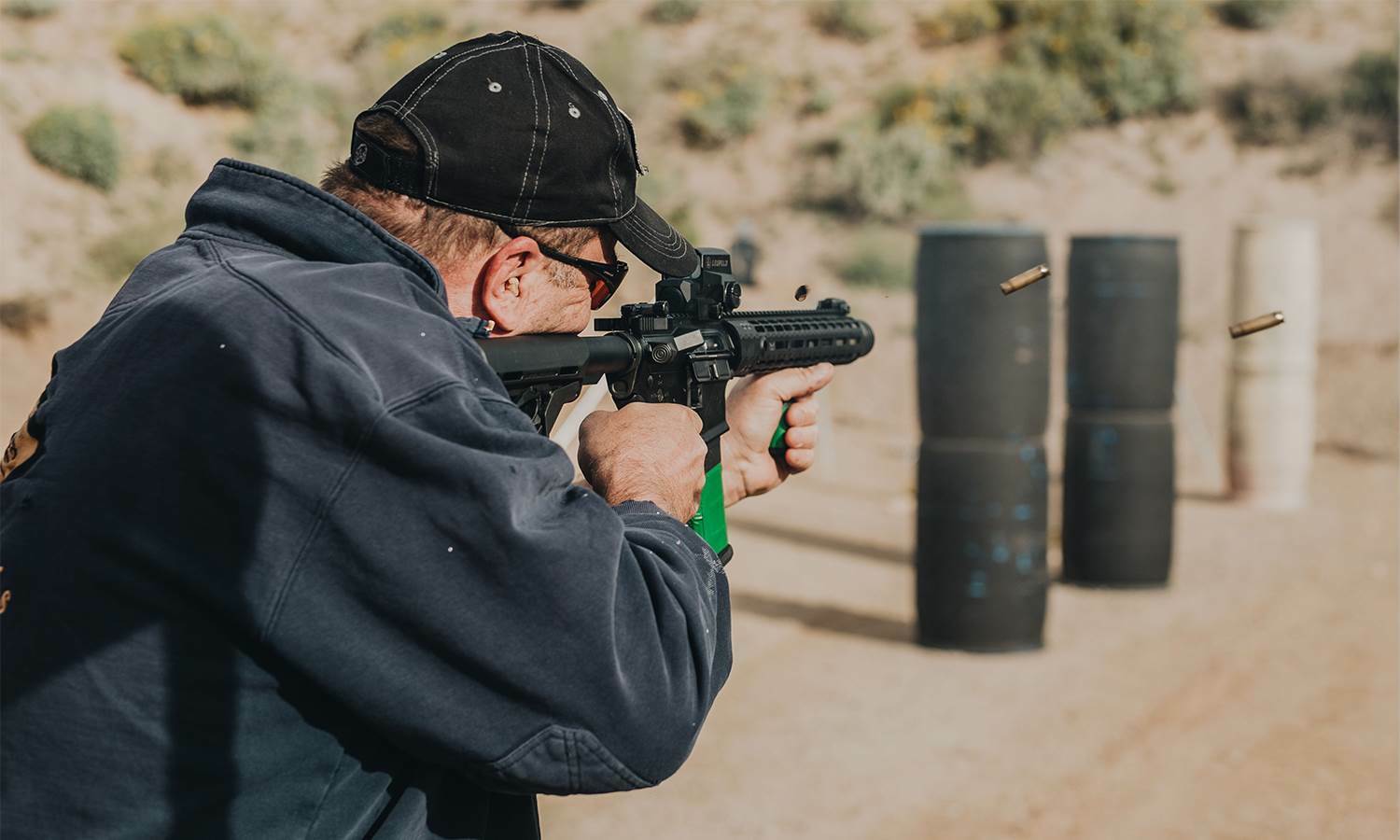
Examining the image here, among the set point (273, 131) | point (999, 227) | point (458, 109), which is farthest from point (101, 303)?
point (458, 109)

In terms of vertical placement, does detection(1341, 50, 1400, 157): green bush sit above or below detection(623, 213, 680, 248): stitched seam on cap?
above

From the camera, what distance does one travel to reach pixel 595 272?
7.88ft

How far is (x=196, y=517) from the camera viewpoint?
1.66 metres

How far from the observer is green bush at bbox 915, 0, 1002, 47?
27.3 meters

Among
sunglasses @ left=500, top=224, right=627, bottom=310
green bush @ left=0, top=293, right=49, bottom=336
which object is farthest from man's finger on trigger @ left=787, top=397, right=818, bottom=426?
green bush @ left=0, top=293, right=49, bottom=336

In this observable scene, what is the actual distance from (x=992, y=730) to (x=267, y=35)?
24095 millimetres

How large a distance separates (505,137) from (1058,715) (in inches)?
202

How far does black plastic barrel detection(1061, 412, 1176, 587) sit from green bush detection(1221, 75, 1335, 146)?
1648cm

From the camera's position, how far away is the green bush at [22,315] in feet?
47.5

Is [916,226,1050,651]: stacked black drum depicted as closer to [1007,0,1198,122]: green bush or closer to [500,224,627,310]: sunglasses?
[500,224,627,310]: sunglasses

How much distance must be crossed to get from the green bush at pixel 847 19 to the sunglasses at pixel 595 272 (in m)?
27.3

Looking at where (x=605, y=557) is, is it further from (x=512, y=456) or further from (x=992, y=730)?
(x=992, y=730)

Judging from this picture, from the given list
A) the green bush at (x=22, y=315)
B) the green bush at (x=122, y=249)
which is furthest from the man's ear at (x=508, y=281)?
the green bush at (x=122, y=249)

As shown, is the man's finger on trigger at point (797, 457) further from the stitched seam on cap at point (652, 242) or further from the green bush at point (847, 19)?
the green bush at point (847, 19)
